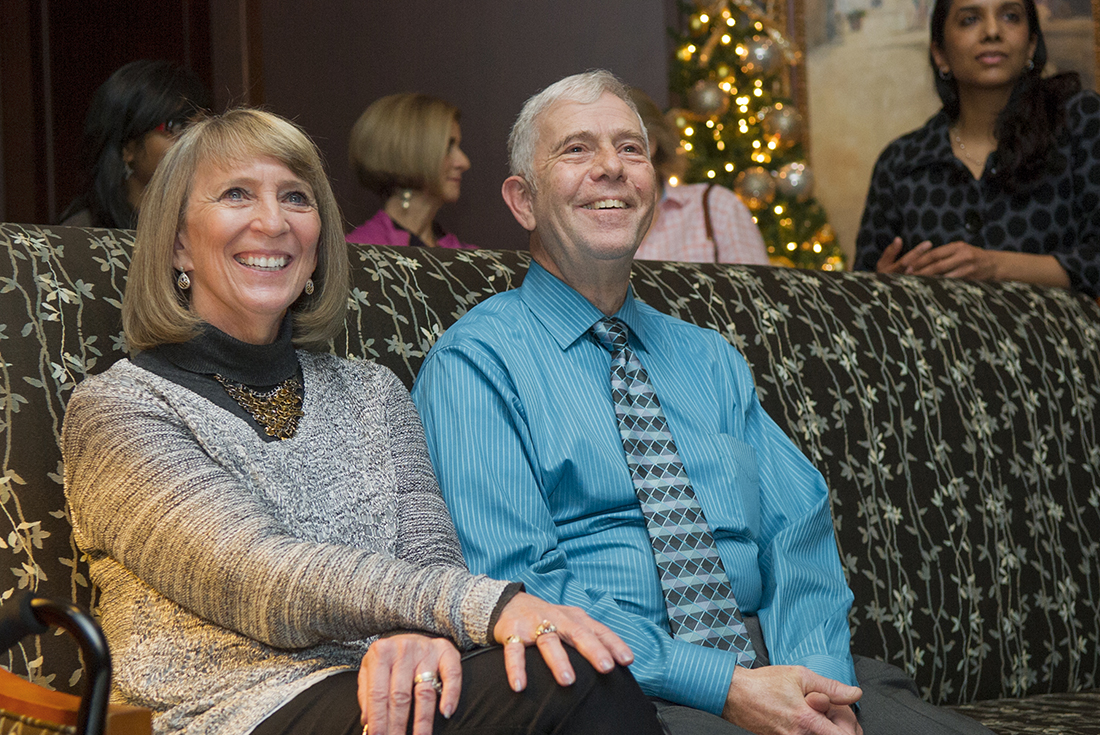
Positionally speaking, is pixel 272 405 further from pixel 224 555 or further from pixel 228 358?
pixel 224 555

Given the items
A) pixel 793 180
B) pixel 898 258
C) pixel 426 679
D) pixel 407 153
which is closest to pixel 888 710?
→ pixel 426 679

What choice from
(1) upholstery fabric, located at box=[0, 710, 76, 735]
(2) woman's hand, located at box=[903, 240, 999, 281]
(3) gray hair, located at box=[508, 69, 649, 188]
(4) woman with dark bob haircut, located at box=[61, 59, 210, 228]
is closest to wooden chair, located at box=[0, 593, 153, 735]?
(1) upholstery fabric, located at box=[0, 710, 76, 735]

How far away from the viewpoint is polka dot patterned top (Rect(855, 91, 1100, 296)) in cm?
281

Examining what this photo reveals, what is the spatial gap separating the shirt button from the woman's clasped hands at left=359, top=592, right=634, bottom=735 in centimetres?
205

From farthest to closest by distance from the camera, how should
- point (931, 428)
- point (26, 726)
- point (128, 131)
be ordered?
point (128, 131) < point (931, 428) < point (26, 726)

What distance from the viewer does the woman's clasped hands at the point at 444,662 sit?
1127 mm

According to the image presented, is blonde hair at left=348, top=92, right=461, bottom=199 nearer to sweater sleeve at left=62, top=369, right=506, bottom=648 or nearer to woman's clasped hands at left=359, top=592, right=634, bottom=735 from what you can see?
sweater sleeve at left=62, top=369, right=506, bottom=648

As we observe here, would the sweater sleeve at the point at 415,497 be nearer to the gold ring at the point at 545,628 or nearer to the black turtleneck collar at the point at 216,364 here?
the black turtleneck collar at the point at 216,364

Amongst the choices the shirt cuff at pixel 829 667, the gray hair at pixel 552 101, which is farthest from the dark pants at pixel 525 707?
the gray hair at pixel 552 101

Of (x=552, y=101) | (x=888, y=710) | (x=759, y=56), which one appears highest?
(x=759, y=56)

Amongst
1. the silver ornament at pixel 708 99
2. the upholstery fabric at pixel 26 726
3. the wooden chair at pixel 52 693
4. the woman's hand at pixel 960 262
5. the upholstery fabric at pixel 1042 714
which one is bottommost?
the upholstery fabric at pixel 1042 714

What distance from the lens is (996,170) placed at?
2.84m

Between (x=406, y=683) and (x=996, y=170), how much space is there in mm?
2262

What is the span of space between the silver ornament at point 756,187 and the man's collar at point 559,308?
3102 mm
